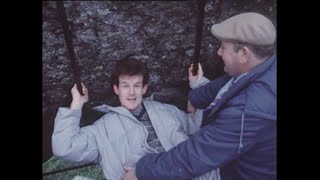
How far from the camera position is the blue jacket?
2605 millimetres

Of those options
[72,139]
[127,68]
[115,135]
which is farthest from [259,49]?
[72,139]

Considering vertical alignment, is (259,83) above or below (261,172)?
above

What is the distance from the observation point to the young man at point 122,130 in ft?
8.53

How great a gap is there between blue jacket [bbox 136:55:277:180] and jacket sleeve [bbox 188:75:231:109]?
4 cm

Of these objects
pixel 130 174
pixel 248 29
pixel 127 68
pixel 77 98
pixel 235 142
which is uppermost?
pixel 248 29

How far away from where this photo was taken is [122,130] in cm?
263

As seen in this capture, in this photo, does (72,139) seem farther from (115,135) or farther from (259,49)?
(259,49)

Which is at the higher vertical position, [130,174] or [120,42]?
[120,42]

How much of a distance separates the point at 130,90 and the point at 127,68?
8 centimetres
